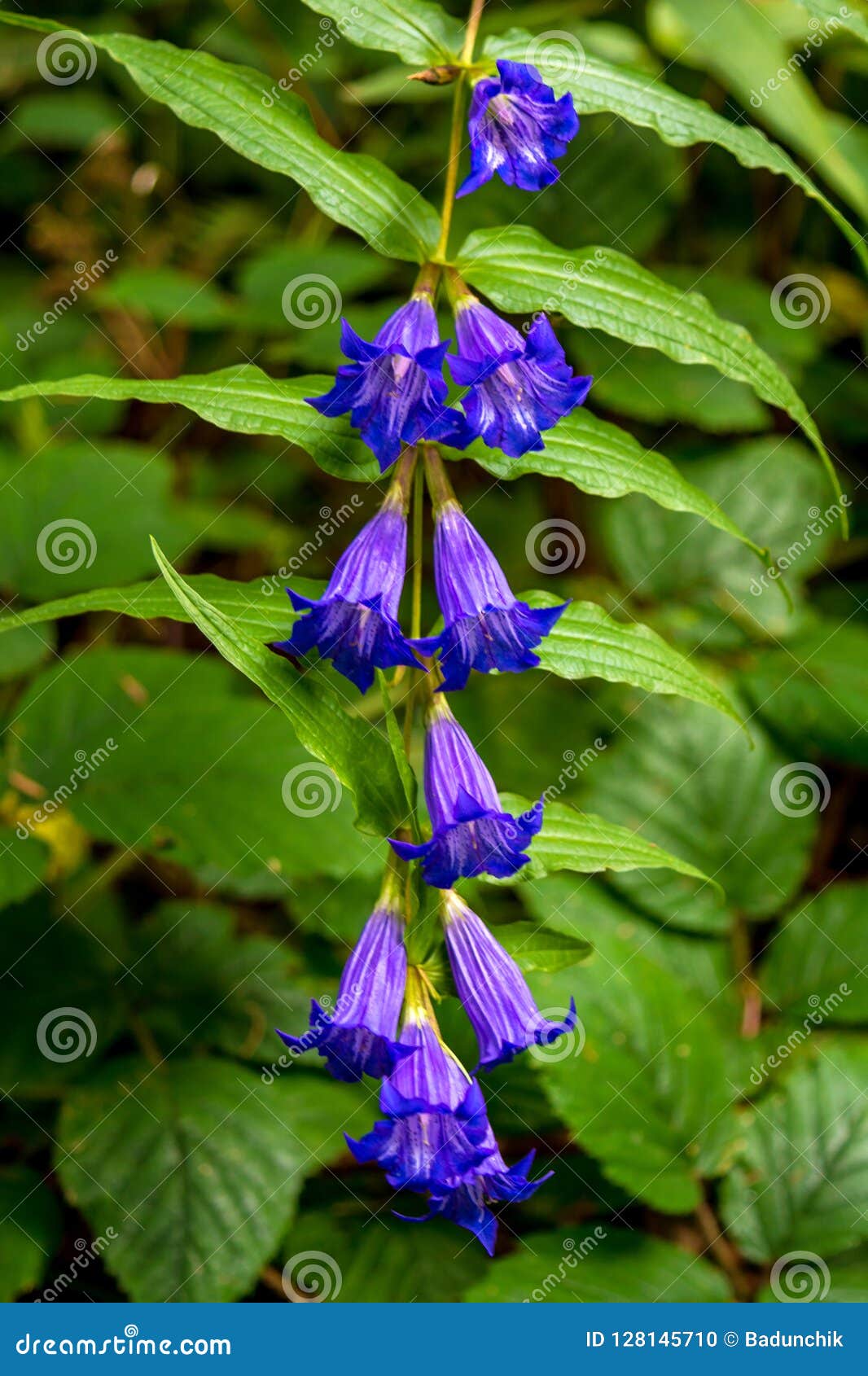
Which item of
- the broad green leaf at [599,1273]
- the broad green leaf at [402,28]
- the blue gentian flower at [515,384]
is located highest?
the broad green leaf at [402,28]

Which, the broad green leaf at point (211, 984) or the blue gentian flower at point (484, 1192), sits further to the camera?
the broad green leaf at point (211, 984)

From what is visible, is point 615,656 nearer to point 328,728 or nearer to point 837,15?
point 328,728

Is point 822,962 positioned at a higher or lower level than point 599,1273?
higher

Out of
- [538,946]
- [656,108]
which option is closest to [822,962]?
[538,946]

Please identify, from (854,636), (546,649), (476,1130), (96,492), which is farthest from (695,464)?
(476,1130)

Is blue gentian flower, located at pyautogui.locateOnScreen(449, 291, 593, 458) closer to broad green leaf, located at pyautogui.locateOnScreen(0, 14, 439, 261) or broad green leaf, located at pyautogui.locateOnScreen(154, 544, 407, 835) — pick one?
broad green leaf, located at pyautogui.locateOnScreen(0, 14, 439, 261)

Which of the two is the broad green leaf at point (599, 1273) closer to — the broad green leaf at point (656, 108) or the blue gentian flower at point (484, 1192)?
the blue gentian flower at point (484, 1192)

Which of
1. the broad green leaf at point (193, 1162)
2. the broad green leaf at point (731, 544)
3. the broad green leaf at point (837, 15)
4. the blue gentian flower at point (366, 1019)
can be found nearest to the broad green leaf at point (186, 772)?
the broad green leaf at point (193, 1162)

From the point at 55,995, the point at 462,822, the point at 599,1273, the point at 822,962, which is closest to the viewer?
the point at 462,822
